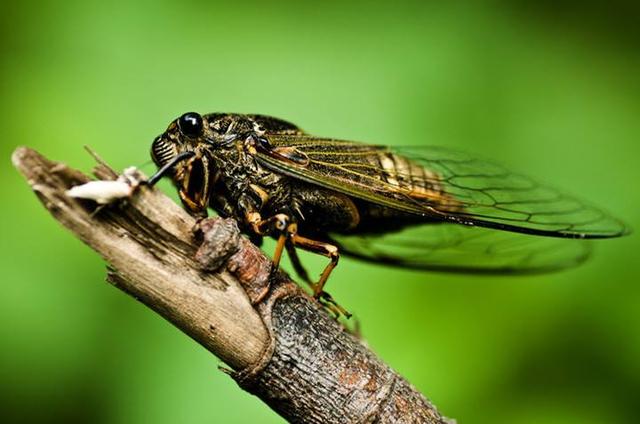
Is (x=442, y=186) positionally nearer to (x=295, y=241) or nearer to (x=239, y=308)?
(x=295, y=241)

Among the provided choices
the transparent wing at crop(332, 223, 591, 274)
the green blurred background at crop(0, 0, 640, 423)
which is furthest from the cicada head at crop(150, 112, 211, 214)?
the green blurred background at crop(0, 0, 640, 423)

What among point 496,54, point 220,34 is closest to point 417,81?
point 496,54

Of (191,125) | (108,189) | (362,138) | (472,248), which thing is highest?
(362,138)

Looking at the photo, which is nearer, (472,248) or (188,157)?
(188,157)

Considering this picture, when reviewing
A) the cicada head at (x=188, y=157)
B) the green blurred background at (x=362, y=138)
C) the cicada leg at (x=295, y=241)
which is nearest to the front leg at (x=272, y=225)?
the cicada leg at (x=295, y=241)

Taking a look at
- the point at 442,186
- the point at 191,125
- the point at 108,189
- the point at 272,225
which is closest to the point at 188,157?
the point at 191,125

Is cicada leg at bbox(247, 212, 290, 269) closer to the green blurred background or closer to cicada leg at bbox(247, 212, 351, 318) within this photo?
cicada leg at bbox(247, 212, 351, 318)
